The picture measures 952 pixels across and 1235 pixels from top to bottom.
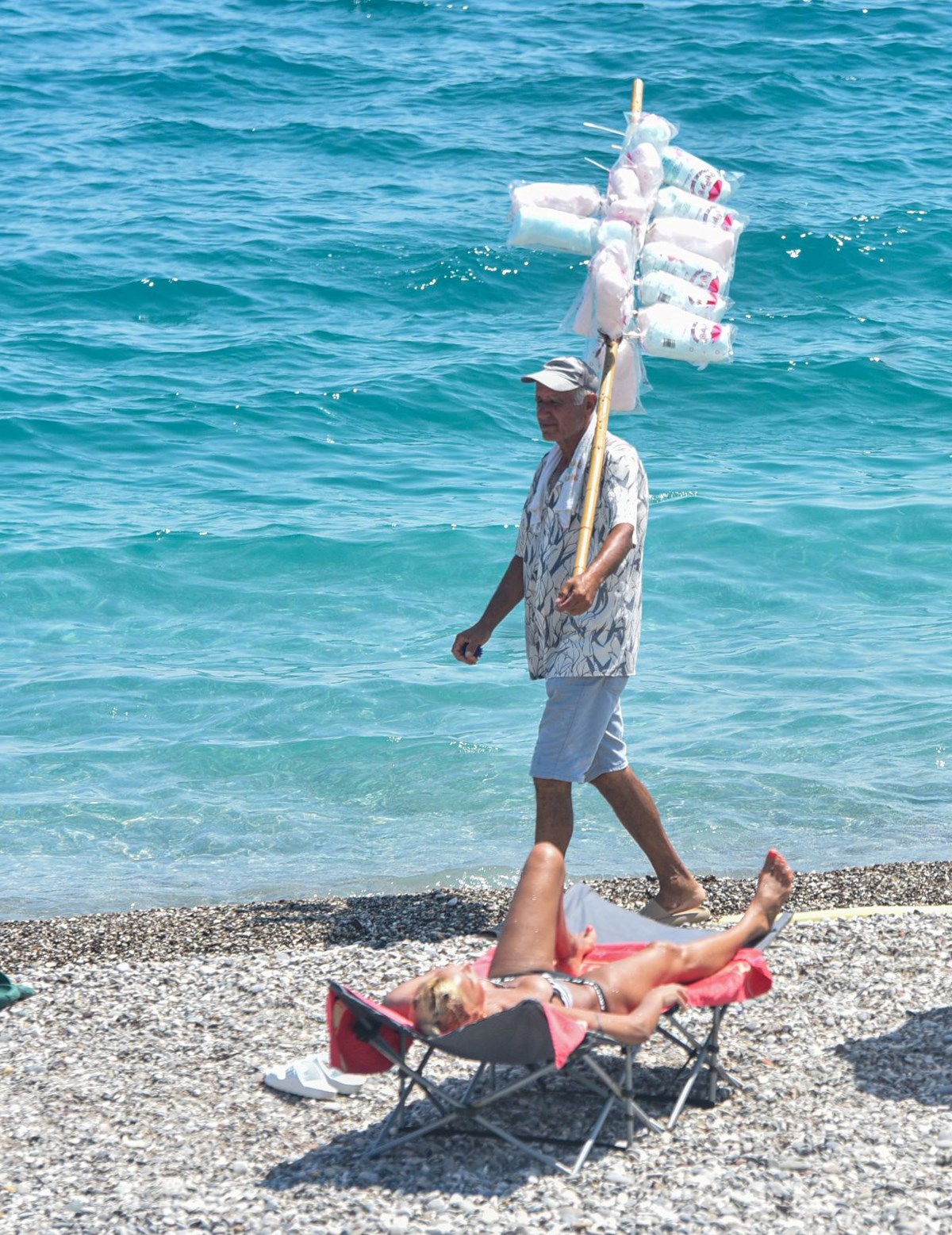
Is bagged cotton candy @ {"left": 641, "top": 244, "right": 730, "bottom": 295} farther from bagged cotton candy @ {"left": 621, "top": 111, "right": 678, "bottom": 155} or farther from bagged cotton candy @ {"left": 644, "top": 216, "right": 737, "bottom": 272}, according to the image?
bagged cotton candy @ {"left": 621, "top": 111, "right": 678, "bottom": 155}

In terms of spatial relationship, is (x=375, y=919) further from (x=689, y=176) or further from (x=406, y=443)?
(x=406, y=443)

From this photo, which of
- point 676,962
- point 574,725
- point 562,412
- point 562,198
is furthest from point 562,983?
point 562,198

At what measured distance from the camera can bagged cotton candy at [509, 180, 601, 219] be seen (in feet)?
25.0

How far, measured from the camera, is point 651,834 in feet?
18.5

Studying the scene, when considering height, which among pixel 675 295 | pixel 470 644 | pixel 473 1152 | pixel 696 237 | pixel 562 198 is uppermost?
pixel 562 198

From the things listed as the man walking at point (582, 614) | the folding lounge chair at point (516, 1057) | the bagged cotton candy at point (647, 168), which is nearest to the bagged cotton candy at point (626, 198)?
the bagged cotton candy at point (647, 168)

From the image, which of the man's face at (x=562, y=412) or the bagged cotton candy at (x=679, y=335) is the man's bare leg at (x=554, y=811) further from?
the bagged cotton candy at (x=679, y=335)

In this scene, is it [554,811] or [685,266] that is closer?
[554,811]

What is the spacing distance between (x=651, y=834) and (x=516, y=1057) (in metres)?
1.90

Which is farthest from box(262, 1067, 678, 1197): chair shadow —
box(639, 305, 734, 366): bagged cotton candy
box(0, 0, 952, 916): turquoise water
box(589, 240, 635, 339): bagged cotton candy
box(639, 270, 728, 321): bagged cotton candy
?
box(639, 270, 728, 321): bagged cotton candy

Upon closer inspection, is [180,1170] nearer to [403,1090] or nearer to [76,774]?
[403,1090]

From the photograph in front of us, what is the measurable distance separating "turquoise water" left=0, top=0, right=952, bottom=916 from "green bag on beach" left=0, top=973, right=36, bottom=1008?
160 centimetres

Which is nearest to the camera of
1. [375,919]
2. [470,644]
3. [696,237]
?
[470,644]

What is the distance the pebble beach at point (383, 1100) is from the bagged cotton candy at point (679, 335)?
8.01 ft
